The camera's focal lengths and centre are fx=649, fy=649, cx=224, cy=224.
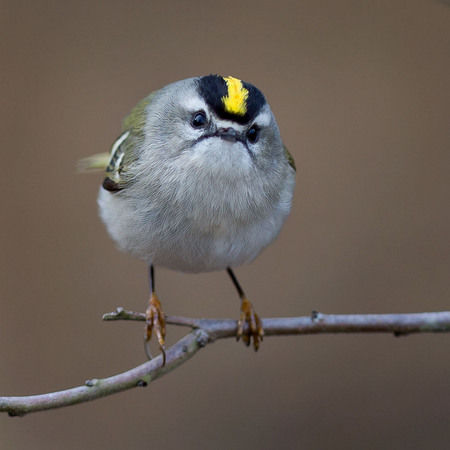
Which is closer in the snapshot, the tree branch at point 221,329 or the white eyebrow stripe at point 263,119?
the tree branch at point 221,329

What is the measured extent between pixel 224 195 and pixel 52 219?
1893 mm

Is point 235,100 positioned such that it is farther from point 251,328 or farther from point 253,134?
point 251,328

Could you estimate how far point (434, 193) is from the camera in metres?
3.76

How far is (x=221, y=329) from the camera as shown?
6.56ft

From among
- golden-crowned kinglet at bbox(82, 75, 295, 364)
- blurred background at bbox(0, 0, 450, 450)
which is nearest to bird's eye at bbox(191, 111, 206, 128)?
golden-crowned kinglet at bbox(82, 75, 295, 364)

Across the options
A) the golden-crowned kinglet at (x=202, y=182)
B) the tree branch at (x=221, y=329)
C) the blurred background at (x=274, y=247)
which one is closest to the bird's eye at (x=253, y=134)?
the golden-crowned kinglet at (x=202, y=182)

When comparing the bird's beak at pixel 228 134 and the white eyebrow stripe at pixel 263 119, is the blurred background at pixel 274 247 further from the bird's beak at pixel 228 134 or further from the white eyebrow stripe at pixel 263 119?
the bird's beak at pixel 228 134

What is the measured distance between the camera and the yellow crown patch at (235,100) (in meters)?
1.86

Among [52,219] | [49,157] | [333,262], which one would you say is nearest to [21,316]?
[52,219]

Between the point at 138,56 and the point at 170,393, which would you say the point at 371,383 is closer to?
the point at 170,393

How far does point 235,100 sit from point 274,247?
196cm

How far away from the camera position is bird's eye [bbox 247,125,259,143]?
1941 mm

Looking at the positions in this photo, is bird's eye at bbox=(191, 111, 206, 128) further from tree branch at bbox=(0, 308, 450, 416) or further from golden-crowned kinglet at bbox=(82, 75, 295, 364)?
tree branch at bbox=(0, 308, 450, 416)

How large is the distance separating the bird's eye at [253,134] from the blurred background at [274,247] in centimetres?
171
